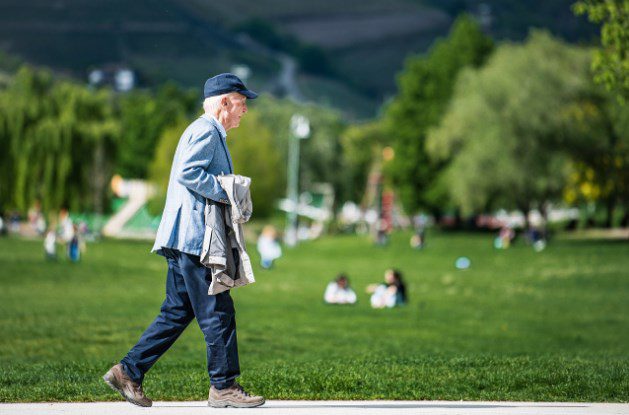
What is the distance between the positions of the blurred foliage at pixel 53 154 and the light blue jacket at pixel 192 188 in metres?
57.9

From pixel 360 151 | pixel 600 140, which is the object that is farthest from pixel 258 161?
pixel 360 151

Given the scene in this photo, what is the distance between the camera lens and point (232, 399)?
8289 millimetres

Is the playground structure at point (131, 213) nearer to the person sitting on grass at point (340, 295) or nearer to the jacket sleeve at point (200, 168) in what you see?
the person sitting on grass at point (340, 295)

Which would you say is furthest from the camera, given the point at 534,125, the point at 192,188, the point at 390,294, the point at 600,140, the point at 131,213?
the point at 131,213

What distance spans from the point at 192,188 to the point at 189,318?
34.3 inches

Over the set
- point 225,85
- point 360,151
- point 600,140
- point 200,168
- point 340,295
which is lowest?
point 340,295

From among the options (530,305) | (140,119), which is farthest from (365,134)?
(530,305)

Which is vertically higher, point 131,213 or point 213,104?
point 213,104

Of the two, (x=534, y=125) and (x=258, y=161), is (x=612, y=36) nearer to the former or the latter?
(x=534, y=125)

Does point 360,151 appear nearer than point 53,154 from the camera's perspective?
No

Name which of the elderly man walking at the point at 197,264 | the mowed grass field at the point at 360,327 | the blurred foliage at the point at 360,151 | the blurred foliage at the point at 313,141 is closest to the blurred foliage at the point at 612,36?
the mowed grass field at the point at 360,327

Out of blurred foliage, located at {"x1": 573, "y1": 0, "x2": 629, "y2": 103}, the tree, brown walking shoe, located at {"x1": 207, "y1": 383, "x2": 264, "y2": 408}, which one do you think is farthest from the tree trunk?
brown walking shoe, located at {"x1": 207, "y1": 383, "x2": 264, "y2": 408}

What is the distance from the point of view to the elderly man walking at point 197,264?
8.13m

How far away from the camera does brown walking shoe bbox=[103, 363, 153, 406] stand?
825cm
